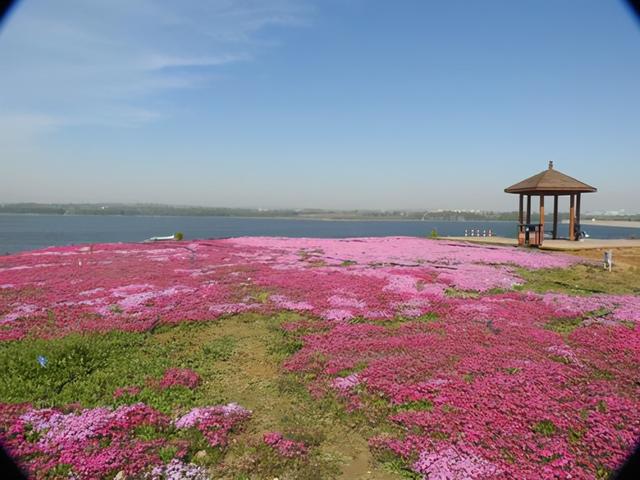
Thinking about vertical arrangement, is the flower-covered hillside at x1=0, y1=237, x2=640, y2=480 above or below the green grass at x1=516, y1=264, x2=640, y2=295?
below

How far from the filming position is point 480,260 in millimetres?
24969

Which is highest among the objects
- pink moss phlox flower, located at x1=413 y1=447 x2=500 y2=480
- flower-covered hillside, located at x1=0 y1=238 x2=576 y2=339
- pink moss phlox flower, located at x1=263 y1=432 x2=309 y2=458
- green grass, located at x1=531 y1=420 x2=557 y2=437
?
flower-covered hillside, located at x1=0 y1=238 x2=576 y2=339

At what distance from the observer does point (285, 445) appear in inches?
226

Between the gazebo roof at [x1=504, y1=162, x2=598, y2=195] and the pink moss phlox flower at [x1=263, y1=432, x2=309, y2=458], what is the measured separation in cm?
3292

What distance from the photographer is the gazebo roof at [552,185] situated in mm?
32469

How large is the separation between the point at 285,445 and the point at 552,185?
3409cm

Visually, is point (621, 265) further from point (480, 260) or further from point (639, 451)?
point (639, 451)

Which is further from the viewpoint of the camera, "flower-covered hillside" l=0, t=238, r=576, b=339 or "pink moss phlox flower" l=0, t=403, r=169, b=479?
"flower-covered hillside" l=0, t=238, r=576, b=339

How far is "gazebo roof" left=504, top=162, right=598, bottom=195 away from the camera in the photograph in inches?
1278

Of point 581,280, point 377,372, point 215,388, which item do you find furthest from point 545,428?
point 581,280

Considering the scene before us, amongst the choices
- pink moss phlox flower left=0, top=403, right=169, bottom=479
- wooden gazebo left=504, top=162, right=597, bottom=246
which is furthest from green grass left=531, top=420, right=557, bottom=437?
wooden gazebo left=504, top=162, right=597, bottom=246

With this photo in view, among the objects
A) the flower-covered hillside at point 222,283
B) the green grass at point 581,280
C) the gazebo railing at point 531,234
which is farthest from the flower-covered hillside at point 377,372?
the gazebo railing at point 531,234

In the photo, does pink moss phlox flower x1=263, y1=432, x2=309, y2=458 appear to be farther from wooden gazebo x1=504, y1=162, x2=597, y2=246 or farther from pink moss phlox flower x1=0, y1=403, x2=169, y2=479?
wooden gazebo x1=504, y1=162, x2=597, y2=246

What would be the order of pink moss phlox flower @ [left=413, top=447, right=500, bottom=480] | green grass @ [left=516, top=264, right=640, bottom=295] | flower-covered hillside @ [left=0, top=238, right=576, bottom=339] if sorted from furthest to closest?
1. green grass @ [left=516, top=264, right=640, bottom=295]
2. flower-covered hillside @ [left=0, top=238, right=576, bottom=339]
3. pink moss phlox flower @ [left=413, top=447, right=500, bottom=480]
